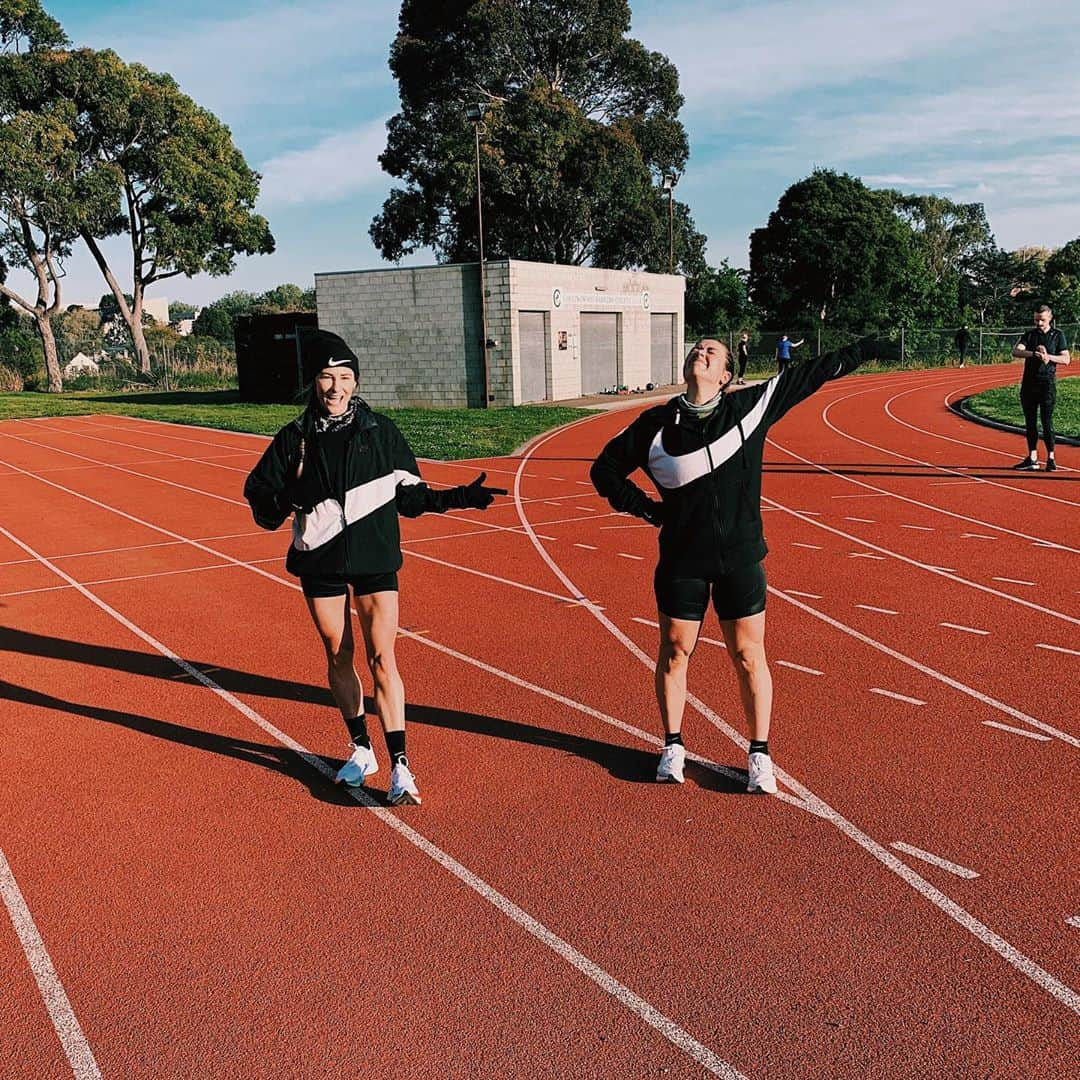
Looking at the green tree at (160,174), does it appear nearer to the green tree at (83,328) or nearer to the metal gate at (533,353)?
the green tree at (83,328)

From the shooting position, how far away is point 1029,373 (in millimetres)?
13625

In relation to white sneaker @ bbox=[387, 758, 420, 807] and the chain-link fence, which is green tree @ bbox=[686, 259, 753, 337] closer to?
the chain-link fence

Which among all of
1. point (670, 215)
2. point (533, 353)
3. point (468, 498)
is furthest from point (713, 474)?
point (670, 215)

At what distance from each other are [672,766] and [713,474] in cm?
141

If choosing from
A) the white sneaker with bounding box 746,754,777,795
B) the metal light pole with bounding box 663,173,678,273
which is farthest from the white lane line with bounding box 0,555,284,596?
the metal light pole with bounding box 663,173,678,273

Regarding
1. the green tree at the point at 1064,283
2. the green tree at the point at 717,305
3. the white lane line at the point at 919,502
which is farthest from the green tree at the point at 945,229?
the white lane line at the point at 919,502

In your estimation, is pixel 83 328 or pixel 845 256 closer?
pixel 845 256

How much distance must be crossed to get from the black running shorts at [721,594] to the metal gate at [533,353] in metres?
26.7

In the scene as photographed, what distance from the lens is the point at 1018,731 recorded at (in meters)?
5.33

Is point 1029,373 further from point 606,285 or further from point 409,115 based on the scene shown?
point 409,115

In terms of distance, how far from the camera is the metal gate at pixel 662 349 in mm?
38688

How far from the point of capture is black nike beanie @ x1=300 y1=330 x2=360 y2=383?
4.36 metres

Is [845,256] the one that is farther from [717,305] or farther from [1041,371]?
[1041,371]

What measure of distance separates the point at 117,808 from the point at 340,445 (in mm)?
2052
